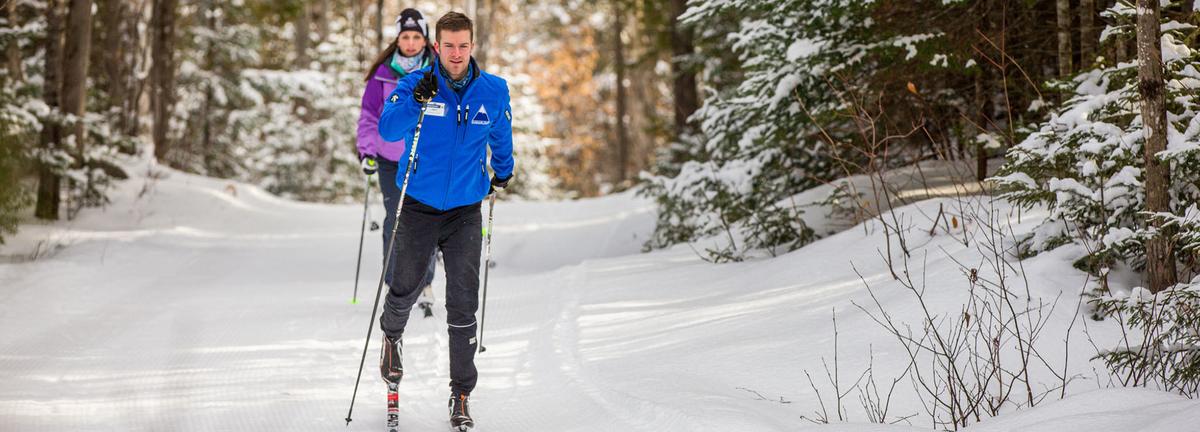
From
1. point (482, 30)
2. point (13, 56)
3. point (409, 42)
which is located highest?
point (482, 30)

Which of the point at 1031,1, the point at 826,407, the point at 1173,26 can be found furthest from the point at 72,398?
the point at 1031,1

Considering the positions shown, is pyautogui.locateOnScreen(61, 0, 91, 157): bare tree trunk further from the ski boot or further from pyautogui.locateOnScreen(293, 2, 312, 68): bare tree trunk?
pyautogui.locateOnScreen(293, 2, 312, 68): bare tree trunk

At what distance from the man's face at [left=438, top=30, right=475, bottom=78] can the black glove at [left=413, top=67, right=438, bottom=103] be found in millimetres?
133

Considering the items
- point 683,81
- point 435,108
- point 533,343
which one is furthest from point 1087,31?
point 683,81

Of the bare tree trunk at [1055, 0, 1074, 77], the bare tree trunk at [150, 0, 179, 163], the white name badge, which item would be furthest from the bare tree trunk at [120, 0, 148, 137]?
the bare tree trunk at [1055, 0, 1074, 77]

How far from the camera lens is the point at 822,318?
6219 mm

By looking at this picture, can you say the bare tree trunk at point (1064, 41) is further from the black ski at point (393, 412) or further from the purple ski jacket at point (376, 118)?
the black ski at point (393, 412)

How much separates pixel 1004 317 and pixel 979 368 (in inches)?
24.4

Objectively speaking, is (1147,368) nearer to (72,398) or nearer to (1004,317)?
(1004,317)

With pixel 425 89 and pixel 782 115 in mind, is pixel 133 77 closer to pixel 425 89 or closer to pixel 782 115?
pixel 782 115

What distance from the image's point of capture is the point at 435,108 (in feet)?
15.9

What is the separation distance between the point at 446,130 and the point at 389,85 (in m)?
2.76

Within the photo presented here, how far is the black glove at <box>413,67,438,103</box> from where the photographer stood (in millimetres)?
4730

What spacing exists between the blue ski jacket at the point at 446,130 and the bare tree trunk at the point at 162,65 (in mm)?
13826
